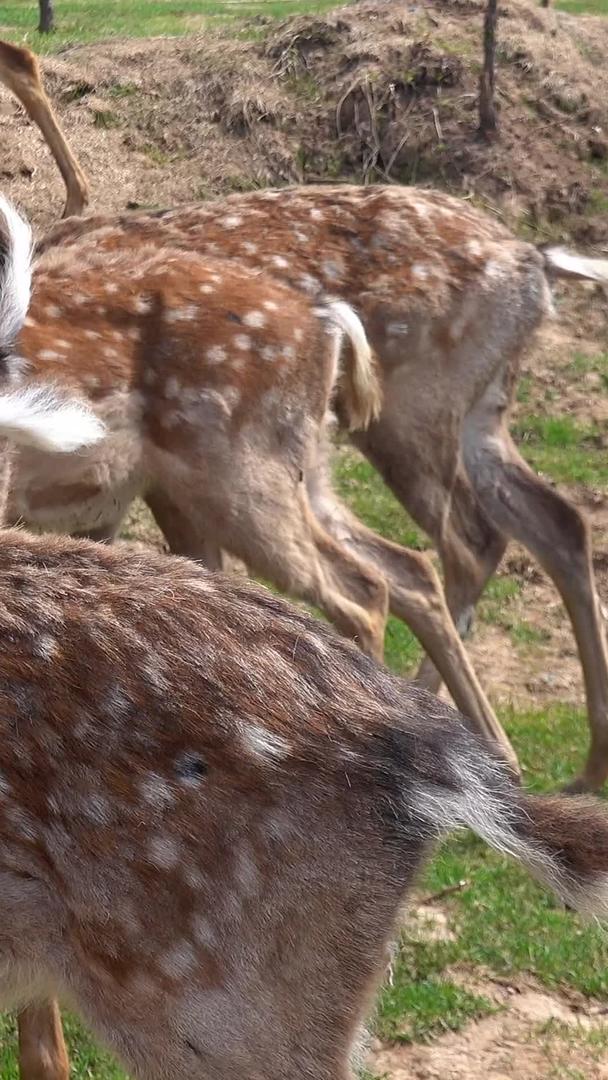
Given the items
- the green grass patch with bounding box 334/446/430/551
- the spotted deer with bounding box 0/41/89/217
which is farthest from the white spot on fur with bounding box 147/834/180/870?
the spotted deer with bounding box 0/41/89/217

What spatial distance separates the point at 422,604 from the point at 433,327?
110 centimetres

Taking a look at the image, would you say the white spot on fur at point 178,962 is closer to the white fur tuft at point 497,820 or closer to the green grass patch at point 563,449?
the white fur tuft at point 497,820

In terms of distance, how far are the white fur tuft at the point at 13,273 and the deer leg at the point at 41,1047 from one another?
2.01m

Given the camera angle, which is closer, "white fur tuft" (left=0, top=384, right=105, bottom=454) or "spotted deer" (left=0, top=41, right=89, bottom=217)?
"white fur tuft" (left=0, top=384, right=105, bottom=454)

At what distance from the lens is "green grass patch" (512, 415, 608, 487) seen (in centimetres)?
925

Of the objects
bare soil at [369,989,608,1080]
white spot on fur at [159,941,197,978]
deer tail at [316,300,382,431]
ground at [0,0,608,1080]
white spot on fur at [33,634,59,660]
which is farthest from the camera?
ground at [0,0,608,1080]

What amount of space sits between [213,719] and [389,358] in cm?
352

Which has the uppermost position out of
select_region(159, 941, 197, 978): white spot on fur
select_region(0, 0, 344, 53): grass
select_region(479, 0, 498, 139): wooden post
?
select_region(159, 941, 197, 978): white spot on fur

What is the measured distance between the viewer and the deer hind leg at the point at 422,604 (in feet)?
19.7

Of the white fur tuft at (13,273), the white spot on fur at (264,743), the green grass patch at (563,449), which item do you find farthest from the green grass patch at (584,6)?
the white spot on fur at (264,743)

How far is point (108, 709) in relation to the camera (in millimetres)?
2896

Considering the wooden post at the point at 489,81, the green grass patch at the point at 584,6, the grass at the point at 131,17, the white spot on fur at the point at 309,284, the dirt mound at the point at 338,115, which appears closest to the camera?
the white spot on fur at the point at 309,284

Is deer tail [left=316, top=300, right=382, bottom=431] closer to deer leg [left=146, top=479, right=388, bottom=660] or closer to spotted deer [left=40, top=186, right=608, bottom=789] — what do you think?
spotted deer [left=40, top=186, right=608, bottom=789]

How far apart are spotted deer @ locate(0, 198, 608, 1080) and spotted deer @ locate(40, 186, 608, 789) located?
3.05 metres
